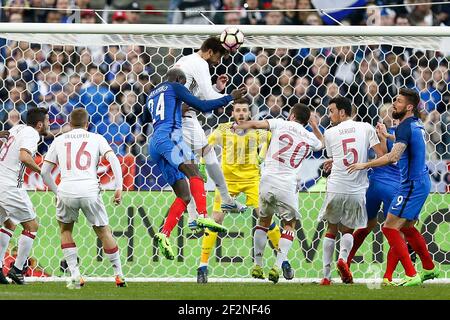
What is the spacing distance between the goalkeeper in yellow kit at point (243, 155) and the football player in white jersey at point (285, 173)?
0.58m

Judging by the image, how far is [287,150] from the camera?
12.8 metres

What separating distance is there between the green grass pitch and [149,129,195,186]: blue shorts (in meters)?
1.16

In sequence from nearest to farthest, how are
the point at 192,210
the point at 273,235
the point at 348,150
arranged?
the point at 192,210 → the point at 348,150 → the point at 273,235

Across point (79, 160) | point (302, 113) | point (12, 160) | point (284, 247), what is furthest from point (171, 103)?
point (284, 247)

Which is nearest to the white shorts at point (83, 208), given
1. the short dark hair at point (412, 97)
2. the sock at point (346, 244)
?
the sock at point (346, 244)

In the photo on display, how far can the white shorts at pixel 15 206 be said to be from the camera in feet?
40.8

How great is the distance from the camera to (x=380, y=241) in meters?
14.0

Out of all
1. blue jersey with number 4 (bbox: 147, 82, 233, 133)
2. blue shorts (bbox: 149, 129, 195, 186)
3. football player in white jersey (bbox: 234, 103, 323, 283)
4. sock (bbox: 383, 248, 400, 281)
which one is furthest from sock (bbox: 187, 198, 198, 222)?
sock (bbox: 383, 248, 400, 281)

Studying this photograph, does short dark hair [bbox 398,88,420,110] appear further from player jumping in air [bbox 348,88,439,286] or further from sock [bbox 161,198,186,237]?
sock [bbox 161,198,186,237]

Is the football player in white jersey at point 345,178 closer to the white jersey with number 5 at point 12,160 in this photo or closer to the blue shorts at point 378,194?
the blue shorts at point 378,194

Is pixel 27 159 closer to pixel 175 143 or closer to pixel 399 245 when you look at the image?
pixel 175 143

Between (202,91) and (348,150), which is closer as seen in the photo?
(202,91)

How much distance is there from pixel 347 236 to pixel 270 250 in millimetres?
1555

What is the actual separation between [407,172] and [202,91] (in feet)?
7.36
